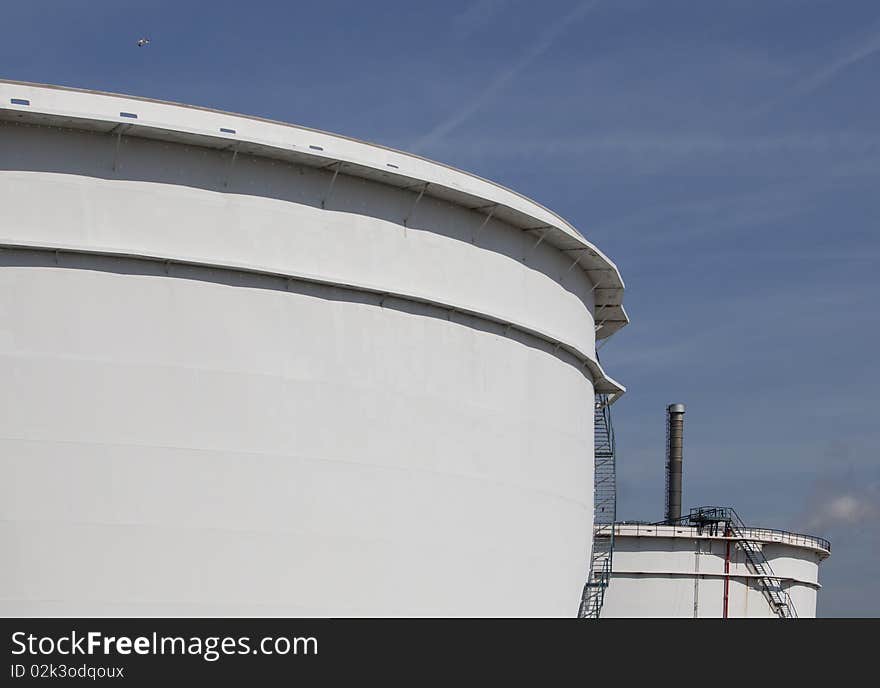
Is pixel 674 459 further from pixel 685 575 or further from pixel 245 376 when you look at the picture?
pixel 245 376

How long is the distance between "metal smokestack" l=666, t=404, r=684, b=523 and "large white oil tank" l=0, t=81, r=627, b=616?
78.0 feet

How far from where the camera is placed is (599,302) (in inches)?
1121

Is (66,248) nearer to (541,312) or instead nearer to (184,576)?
(184,576)

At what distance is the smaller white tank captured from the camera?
125 feet

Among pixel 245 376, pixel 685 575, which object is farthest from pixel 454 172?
pixel 685 575

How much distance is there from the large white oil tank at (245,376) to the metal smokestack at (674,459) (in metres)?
23.8

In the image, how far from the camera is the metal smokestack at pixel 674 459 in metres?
45.9

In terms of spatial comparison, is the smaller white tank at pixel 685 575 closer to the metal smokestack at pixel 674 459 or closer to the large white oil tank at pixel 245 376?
the metal smokestack at pixel 674 459

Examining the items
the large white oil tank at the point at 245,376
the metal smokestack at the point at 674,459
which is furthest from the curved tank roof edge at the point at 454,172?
the metal smokestack at the point at 674,459

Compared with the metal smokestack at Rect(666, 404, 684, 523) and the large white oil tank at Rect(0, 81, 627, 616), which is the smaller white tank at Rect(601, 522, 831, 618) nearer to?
the metal smokestack at Rect(666, 404, 684, 523)

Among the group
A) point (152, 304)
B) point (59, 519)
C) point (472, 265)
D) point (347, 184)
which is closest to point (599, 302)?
point (472, 265)

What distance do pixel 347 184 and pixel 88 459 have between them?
5.90 m

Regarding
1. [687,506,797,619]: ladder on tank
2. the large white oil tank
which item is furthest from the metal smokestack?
the large white oil tank

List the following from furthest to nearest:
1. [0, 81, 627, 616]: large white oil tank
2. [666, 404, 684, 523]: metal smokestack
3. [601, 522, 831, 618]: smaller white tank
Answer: [666, 404, 684, 523]: metal smokestack, [601, 522, 831, 618]: smaller white tank, [0, 81, 627, 616]: large white oil tank
